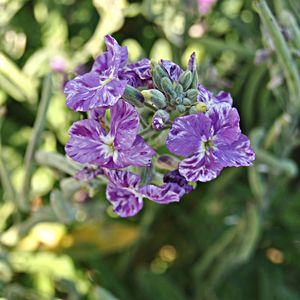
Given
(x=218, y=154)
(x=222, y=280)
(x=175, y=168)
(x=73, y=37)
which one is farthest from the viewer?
(x=73, y=37)

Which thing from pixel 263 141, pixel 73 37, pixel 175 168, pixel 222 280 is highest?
pixel 175 168

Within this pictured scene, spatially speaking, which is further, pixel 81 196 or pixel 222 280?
pixel 222 280

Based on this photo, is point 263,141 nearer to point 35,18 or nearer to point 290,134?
point 290,134

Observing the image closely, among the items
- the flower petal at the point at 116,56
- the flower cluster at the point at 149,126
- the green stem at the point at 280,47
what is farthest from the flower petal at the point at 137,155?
the green stem at the point at 280,47

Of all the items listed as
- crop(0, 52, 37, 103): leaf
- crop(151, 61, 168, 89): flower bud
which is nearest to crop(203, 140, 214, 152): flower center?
crop(151, 61, 168, 89): flower bud

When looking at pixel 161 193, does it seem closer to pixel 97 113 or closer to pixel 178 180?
pixel 178 180

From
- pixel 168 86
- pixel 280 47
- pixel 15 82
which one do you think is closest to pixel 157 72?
pixel 168 86

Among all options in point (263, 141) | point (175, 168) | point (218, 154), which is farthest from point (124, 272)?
point (218, 154)

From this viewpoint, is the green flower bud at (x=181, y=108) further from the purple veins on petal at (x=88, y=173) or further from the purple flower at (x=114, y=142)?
the purple veins on petal at (x=88, y=173)
